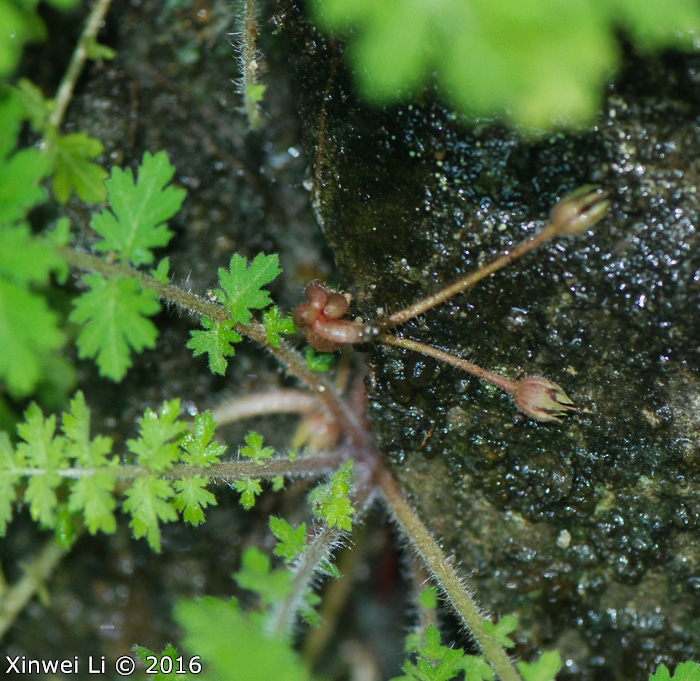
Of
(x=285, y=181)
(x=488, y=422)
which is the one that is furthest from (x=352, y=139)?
(x=488, y=422)

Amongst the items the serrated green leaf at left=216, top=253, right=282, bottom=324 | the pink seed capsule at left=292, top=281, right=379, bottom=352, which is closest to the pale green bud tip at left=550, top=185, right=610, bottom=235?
the pink seed capsule at left=292, top=281, right=379, bottom=352

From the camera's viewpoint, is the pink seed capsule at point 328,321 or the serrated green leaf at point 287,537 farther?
the pink seed capsule at point 328,321

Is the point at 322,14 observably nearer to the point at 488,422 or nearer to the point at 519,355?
the point at 519,355

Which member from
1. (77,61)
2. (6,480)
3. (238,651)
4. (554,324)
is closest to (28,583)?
(6,480)

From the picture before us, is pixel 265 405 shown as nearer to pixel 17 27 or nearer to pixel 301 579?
pixel 301 579

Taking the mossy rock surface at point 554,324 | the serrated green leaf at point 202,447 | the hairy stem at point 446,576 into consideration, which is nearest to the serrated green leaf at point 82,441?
the serrated green leaf at point 202,447

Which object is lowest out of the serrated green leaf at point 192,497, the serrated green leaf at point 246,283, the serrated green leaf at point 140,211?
the serrated green leaf at point 192,497

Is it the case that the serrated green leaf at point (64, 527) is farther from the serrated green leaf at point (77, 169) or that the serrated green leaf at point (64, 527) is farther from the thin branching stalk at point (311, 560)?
the serrated green leaf at point (77, 169)
